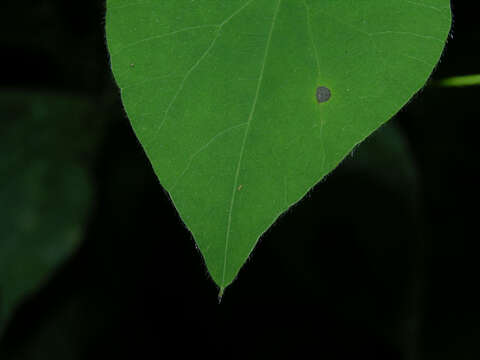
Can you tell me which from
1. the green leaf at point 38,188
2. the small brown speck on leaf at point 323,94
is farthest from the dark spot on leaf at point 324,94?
the green leaf at point 38,188

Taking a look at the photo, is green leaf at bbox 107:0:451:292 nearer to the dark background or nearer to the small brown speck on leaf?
the small brown speck on leaf

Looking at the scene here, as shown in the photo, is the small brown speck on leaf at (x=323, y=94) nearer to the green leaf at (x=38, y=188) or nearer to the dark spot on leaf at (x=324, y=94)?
the dark spot on leaf at (x=324, y=94)

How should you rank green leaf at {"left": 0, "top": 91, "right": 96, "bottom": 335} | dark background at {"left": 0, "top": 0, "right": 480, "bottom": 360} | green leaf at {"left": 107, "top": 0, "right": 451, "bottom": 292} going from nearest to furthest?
green leaf at {"left": 107, "top": 0, "right": 451, "bottom": 292}, green leaf at {"left": 0, "top": 91, "right": 96, "bottom": 335}, dark background at {"left": 0, "top": 0, "right": 480, "bottom": 360}

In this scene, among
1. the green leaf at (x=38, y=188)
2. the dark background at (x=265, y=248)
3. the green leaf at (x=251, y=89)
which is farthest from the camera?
the dark background at (x=265, y=248)

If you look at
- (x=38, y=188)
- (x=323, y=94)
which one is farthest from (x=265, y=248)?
(x=323, y=94)

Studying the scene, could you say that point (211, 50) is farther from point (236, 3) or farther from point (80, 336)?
point (80, 336)

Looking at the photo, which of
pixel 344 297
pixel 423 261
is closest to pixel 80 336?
pixel 344 297

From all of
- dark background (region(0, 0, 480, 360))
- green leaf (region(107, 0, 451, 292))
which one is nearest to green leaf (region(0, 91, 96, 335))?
dark background (region(0, 0, 480, 360))

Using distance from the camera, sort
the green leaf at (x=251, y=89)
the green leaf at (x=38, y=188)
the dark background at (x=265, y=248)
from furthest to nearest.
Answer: the dark background at (x=265, y=248), the green leaf at (x=38, y=188), the green leaf at (x=251, y=89)
